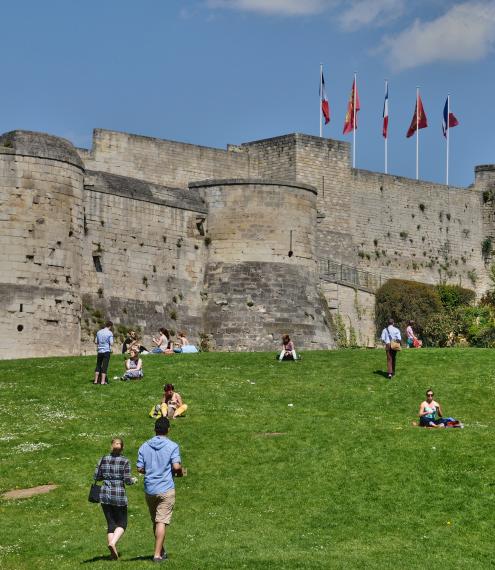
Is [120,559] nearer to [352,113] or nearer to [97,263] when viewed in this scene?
[97,263]

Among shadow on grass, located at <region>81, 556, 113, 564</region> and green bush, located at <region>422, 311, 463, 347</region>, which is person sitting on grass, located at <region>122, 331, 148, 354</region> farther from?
green bush, located at <region>422, 311, 463, 347</region>

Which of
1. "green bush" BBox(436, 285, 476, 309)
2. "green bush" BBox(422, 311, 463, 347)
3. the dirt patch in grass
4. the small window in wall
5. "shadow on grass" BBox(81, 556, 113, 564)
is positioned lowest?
"shadow on grass" BBox(81, 556, 113, 564)

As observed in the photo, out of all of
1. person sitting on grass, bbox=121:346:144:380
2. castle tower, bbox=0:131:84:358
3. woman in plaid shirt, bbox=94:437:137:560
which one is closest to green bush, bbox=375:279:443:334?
castle tower, bbox=0:131:84:358

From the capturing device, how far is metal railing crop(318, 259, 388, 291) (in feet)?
195

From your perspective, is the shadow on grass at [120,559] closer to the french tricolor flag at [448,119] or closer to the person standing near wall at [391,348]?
the person standing near wall at [391,348]

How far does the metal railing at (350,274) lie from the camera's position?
59.4 meters

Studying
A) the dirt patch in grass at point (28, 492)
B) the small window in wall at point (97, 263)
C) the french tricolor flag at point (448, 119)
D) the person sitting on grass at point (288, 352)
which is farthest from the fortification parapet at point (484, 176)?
the dirt patch in grass at point (28, 492)

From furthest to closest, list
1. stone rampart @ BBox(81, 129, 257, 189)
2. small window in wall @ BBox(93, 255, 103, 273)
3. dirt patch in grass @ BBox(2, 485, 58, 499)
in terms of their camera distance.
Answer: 1. stone rampart @ BBox(81, 129, 257, 189)
2. small window in wall @ BBox(93, 255, 103, 273)
3. dirt patch in grass @ BBox(2, 485, 58, 499)

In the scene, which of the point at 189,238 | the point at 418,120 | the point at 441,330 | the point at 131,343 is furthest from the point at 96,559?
the point at 418,120

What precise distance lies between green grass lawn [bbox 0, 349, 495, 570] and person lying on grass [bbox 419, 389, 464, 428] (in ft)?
2.16

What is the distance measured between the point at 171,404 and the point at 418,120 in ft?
148

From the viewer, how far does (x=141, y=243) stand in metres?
44.8

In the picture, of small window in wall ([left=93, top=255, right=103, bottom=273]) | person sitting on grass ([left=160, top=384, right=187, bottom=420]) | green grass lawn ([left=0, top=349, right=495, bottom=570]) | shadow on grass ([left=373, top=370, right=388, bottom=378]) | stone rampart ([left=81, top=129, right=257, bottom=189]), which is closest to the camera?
green grass lawn ([left=0, top=349, right=495, bottom=570])

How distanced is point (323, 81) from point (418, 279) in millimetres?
10904
